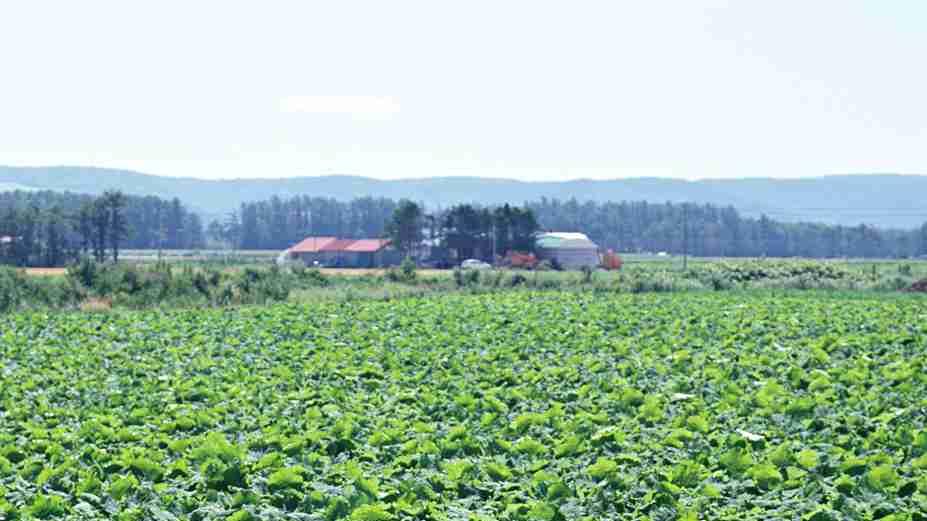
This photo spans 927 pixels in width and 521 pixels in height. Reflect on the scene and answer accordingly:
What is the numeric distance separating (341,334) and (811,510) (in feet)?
57.0

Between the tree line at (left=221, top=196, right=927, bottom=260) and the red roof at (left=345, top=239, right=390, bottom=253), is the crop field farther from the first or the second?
the tree line at (left=221, top=196, right=927, bottom=260)

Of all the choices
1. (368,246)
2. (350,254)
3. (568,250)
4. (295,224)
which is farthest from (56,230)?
(295,224)

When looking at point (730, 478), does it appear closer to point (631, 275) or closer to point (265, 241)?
point (631, 275)

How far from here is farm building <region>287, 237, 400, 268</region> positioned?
115 m

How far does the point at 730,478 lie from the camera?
9.79 meters

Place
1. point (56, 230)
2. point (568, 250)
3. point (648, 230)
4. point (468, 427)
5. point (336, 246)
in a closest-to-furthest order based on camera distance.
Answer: point (468, 427) → point (56, 230) → point (568, 250) → point (336, 246) → point (648, 230)

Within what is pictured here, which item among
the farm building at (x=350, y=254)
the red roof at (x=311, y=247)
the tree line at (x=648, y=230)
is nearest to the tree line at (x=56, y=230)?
the farm building at (x=350, y=254)

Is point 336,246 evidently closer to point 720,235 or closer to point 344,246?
point 344,246

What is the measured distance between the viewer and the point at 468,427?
39.7 feet

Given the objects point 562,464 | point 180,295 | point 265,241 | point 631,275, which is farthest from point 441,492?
point 265,241

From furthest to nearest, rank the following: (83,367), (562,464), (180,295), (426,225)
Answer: (426,225) → (180,295) → (83,367) → (562,464)

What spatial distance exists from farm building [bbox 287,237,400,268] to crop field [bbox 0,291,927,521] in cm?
9095

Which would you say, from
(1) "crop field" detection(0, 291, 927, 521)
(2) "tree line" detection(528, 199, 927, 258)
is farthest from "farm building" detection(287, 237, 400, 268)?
(1) "crop field" detection(0, 291, 927, 521)

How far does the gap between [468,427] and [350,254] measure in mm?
107212
